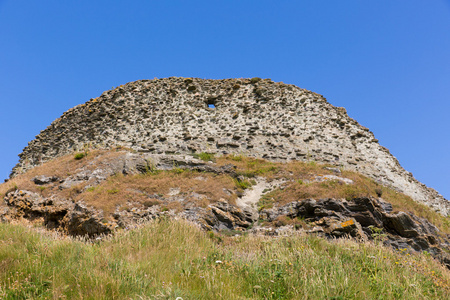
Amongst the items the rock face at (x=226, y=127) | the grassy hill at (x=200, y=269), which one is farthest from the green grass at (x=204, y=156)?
the grassy hill at (x=200, y=269)

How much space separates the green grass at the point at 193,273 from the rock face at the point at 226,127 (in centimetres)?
1336

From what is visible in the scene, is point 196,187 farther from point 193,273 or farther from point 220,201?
point 193,273

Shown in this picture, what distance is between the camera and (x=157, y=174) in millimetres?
16594

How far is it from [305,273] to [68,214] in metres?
11.1

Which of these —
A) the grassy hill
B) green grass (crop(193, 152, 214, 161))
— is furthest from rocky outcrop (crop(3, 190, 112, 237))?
green grass (crop(193, 152, 214, 161))

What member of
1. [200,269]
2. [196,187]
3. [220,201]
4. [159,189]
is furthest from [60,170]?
[200,269]

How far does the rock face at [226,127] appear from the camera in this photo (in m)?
21.2

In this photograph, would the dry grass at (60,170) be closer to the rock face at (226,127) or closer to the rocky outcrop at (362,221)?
the rock face at (226,127)

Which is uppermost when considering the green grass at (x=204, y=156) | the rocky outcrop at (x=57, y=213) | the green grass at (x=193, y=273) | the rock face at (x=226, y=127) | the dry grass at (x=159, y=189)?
the rock face at (x=226, y=127)

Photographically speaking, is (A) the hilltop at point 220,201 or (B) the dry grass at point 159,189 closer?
(A) the hilltop at point 220,201

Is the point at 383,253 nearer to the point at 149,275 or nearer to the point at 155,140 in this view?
the point at 149,275

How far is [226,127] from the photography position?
917 inches

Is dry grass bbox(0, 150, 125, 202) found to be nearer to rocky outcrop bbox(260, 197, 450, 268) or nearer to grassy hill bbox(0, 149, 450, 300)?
grassy hill bbox(0, 149, 450, 300)

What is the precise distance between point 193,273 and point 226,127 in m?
17.7
